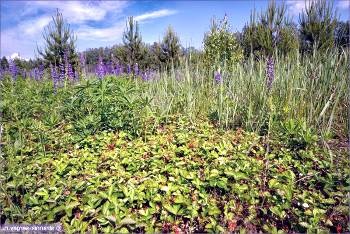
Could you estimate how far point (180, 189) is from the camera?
7.04ft

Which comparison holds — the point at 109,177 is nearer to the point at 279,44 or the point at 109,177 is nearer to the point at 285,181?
the point at 285,181

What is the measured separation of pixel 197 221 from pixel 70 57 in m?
13.0

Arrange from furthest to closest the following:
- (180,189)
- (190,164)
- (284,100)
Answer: (284,100)
(190,164)
(180,189)

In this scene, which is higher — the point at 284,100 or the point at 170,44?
the point at 170,44

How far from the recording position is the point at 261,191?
2.13m

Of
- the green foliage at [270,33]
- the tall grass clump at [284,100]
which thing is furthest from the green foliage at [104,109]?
the green foliage at [270,33]

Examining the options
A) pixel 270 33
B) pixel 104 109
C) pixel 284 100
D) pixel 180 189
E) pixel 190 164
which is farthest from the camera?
pixel 270 33

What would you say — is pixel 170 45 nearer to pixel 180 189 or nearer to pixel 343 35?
pixel 343 35

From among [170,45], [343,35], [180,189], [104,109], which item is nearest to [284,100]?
[180,189]

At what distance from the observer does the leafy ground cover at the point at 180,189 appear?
1.90 metres

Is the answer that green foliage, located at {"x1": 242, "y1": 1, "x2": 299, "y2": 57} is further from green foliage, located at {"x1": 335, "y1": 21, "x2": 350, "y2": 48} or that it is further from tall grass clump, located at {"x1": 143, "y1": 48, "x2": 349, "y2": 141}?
tall grass clump, located at {"x1": 143, "y1": 48, "x2": 349, "y2": 141}

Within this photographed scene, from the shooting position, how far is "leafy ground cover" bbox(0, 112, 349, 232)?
1899 mm

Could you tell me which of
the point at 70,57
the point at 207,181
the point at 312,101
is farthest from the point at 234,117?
the point at 70,57

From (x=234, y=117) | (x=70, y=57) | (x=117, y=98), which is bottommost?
(x=234, y=117)
